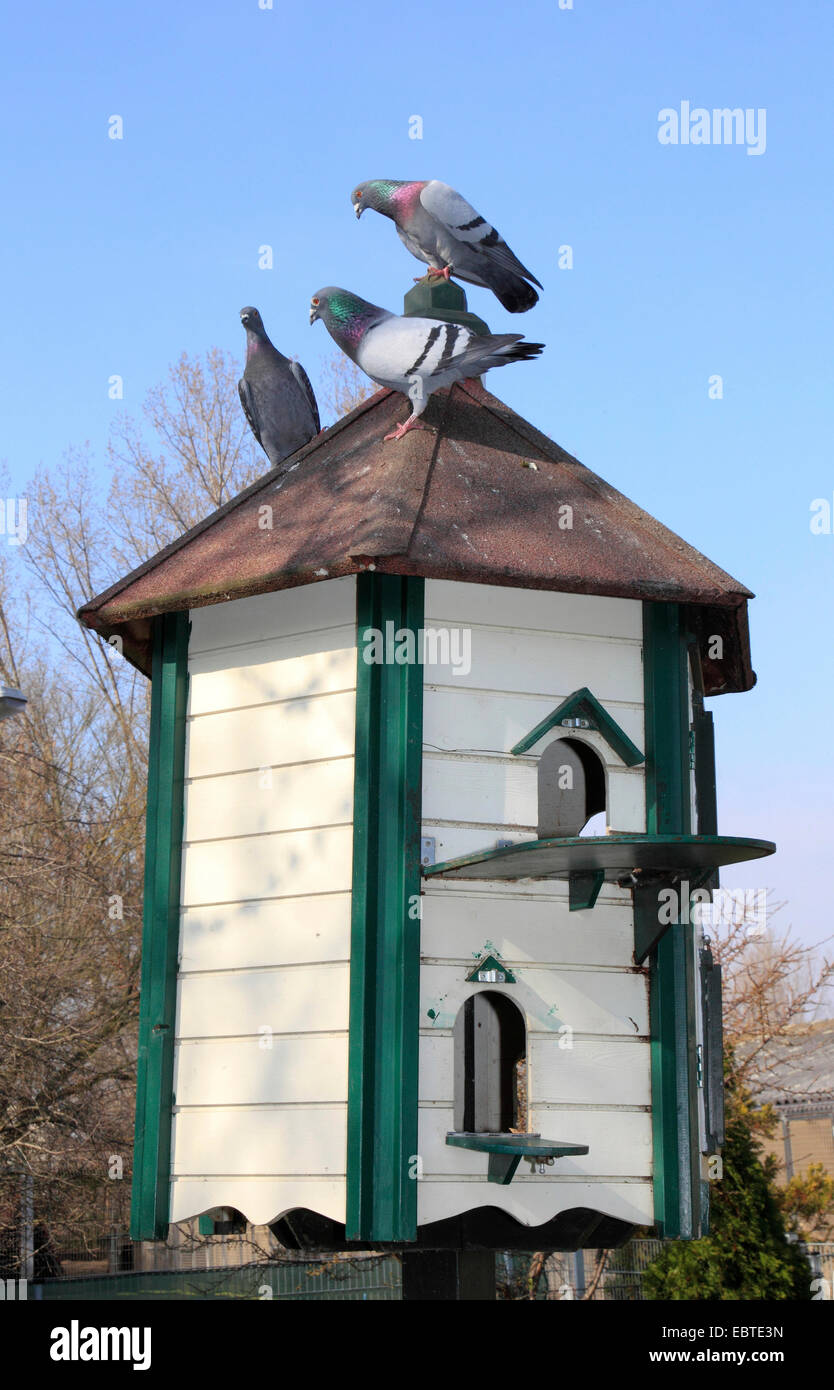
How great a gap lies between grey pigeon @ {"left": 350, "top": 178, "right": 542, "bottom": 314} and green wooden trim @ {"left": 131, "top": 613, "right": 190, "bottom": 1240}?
1948 millimetres

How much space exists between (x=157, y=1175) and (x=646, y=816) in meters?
2.17

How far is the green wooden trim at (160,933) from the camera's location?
524cm

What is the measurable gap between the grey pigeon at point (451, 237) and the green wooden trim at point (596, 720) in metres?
1.95

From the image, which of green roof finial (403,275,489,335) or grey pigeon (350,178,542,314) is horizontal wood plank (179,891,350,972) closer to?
green roof finial (403,275,489,335)

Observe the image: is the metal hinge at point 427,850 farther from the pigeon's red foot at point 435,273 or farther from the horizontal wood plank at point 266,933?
the pigeon's red foot at point 435,273

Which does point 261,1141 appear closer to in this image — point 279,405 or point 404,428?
point 404,428

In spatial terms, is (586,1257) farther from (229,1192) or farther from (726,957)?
(229,1192)

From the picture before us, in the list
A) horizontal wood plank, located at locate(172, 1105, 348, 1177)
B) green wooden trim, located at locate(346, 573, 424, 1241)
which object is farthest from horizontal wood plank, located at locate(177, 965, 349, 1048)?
horizontal wood plank, located at locate(172, 1105, 348, 1177)

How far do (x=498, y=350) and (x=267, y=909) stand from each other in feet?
7.49

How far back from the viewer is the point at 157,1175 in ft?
17.1

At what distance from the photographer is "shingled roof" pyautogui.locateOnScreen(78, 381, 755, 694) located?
5.28m

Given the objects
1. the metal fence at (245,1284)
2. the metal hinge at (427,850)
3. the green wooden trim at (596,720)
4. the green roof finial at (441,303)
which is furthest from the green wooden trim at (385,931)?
the metal fence at (245,1284)

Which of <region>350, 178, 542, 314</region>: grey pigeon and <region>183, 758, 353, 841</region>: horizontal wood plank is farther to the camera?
<region>350, 178, 542, 314</region>: grey pigeon

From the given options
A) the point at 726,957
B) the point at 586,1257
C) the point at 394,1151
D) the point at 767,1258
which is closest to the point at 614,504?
the point at 394,1151
